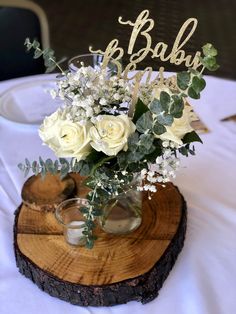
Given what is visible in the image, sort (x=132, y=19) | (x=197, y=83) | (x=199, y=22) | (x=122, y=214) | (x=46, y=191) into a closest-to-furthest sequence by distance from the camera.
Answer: (x=197, y=83) < (x=122, y=214) < (x=46, y=191) < (x=199, y=22) < (x=132, y=19)

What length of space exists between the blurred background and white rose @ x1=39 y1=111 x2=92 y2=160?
7.93ft

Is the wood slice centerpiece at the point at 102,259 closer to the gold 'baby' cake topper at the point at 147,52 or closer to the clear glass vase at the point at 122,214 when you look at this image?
the clear glass vase at the point at 122,214

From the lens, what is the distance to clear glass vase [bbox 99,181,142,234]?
861 mm

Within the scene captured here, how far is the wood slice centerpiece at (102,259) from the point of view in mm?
776

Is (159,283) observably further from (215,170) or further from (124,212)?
(215,170)

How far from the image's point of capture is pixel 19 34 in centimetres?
173

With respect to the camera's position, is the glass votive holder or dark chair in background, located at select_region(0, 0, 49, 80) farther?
dark chair in background, located at select_region(0, 0, 49, 80)

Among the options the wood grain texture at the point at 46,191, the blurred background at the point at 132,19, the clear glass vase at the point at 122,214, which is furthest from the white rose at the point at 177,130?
the blurred background at the point at 132,19

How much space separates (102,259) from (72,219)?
0.10 m

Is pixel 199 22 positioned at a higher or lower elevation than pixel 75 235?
lower

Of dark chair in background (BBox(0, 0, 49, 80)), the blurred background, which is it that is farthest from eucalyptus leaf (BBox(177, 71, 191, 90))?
the blurred background

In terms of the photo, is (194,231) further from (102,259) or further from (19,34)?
(19,34)

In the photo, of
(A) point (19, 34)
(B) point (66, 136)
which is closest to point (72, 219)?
(B) point (66, 136)

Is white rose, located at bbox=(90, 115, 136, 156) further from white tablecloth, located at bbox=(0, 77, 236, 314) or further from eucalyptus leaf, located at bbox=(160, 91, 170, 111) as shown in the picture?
white tablecloth, located at bbox=(0, 77, 236, 314)
